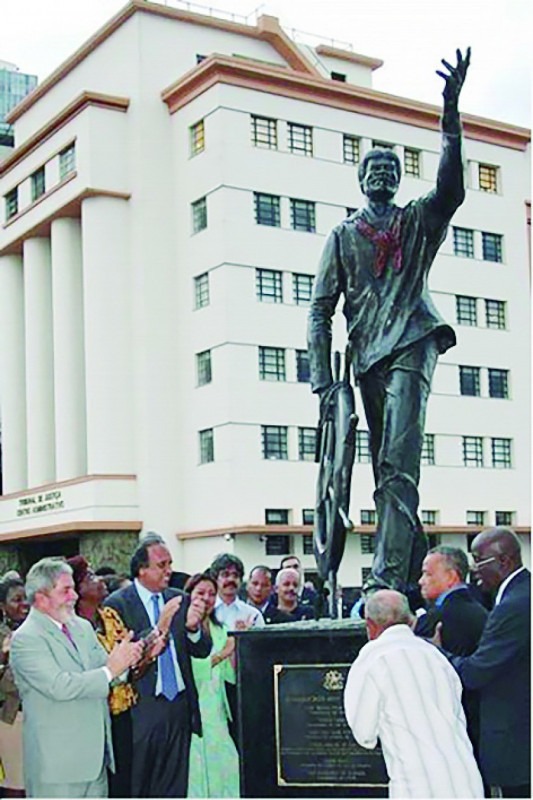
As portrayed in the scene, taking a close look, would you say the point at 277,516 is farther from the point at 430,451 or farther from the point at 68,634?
the point at 68,634

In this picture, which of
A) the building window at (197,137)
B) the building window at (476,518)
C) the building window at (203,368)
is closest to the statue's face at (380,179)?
the building window at (203,368)

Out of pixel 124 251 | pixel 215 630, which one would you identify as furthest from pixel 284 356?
pixel 215 630

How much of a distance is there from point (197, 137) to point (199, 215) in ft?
8.07

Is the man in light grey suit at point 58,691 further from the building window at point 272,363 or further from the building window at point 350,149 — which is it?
the building window at point 350,149

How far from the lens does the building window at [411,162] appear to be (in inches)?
1626

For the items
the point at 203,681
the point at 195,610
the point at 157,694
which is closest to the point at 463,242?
the point at 203,681

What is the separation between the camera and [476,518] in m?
41.8

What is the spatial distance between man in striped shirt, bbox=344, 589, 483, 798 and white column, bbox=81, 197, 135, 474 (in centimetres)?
3270

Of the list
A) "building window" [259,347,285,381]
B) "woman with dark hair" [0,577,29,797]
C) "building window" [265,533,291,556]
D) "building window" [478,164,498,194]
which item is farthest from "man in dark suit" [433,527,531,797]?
"building window" [478,164,498,194]

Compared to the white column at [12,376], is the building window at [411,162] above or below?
above

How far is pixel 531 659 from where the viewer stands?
6.54 metres

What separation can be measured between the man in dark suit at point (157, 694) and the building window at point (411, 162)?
113 ft

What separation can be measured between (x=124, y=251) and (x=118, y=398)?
4687 mm

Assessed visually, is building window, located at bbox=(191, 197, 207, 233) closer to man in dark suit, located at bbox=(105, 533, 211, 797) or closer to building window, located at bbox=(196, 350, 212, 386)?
building window, located at bbox=(196, 350, 212, 386)
